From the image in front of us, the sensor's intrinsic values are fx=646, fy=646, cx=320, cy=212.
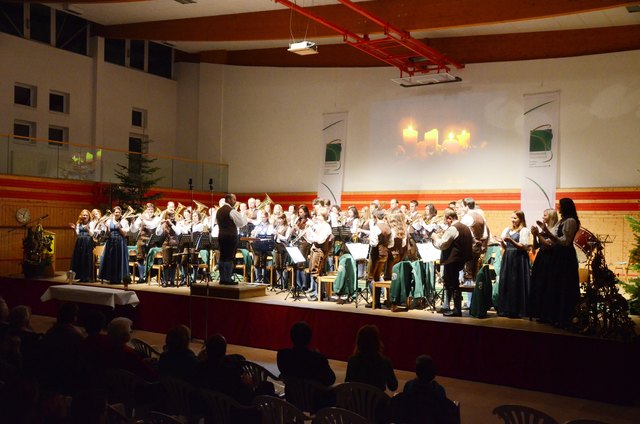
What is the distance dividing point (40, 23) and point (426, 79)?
11.0 m

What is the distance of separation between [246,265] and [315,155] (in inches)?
245

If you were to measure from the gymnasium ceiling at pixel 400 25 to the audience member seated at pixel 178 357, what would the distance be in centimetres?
1045

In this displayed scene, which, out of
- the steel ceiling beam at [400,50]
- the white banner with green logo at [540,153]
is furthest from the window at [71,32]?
the white banner with green logo at [540,153]

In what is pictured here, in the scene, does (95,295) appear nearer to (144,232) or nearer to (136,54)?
(144,232)

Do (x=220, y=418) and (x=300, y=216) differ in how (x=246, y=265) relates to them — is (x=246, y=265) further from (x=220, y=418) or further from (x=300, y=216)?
(x=220, y=418)

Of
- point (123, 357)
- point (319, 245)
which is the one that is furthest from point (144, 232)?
point (123, 357)

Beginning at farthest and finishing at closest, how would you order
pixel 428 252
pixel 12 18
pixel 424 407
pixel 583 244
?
pixel 12 18, pixel 583 244, pixel 428 252, pixel 424 407

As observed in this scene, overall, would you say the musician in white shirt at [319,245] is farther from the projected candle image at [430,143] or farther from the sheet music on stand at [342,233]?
the projected candle image at [430,143]

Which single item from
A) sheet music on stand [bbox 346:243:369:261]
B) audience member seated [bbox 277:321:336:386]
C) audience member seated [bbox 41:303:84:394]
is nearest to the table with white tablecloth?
sheet music on stand [bbox 346:243:369:261]

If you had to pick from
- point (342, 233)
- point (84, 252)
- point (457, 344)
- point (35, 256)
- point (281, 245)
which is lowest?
point (457, 344)

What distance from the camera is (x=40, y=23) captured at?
60.0ft

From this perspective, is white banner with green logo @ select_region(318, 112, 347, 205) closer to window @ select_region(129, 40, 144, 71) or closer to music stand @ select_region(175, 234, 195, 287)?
music stand @ select_region(175, 234, 195, 287)

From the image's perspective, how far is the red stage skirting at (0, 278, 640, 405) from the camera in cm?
702

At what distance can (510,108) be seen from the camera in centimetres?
1563
